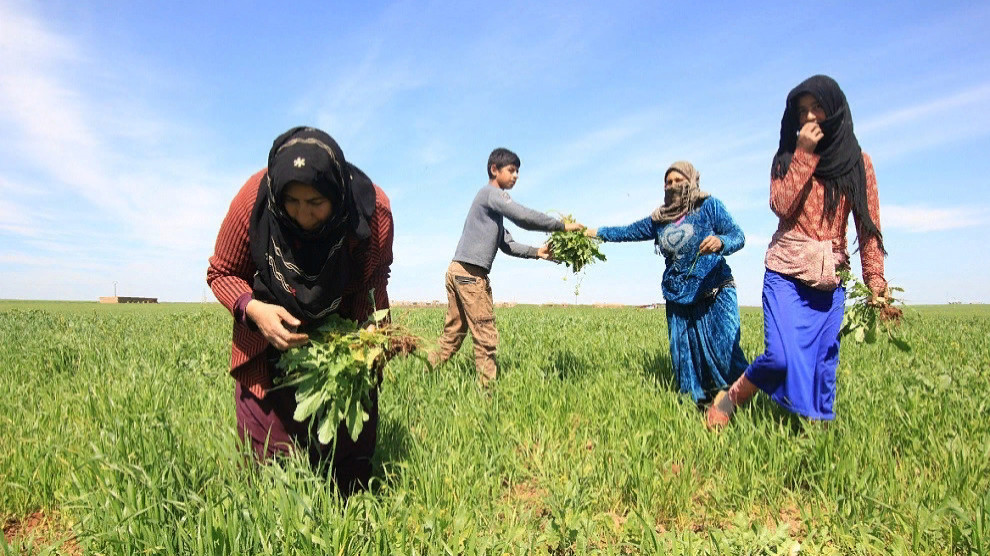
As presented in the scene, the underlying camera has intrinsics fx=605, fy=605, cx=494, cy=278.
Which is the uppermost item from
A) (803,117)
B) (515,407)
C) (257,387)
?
(803,117)

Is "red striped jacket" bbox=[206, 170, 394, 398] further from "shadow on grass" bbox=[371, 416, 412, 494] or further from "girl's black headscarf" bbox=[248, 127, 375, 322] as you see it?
"shadow on grass" bbox=[371, 416, 412, 494]

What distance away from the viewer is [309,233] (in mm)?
2494

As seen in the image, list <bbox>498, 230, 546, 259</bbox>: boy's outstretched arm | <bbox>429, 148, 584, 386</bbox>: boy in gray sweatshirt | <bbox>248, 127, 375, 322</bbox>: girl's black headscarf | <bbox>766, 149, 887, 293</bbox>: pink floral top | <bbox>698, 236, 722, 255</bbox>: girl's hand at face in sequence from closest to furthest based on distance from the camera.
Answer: <bbox>248, 127, 375, 322</bbox>: girl's black headscarf
<bbox>766, 149, 887, 293</bbox>: pink floral top
<bbox>698, 236, 722, 255</bbox>: girl's hand at face
<bbox>429, 148, 584, 386</bbox>: boy in gray sweatshirt
<bbox>498, 230, 546, 259</bbox>: boy's outstretched arm

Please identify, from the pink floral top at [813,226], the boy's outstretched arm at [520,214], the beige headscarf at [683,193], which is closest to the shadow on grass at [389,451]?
the boy's outstretched arm at [520,214]

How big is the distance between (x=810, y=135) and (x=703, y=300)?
1.62m

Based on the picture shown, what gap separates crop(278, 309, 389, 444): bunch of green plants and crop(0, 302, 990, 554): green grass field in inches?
9.9

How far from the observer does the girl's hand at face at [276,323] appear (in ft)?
7.84

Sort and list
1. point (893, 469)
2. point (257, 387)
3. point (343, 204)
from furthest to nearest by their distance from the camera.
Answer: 1. point (893, 469)
2. point (257, 387)
3. point (343, 204)

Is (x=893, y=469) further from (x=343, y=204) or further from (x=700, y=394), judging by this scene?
(x=343, y=204)

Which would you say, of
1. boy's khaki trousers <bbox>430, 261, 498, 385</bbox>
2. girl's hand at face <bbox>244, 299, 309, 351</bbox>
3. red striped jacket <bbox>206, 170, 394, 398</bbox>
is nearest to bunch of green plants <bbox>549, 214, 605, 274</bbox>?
boy's khaki trousers <bbox>430, 261, 498, 385</bbox>

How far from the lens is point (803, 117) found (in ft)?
12.6

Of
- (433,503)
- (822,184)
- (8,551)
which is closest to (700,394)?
(822,184)

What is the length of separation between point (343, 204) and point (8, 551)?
5.96ft

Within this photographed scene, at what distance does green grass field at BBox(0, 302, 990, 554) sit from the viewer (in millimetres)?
2410
